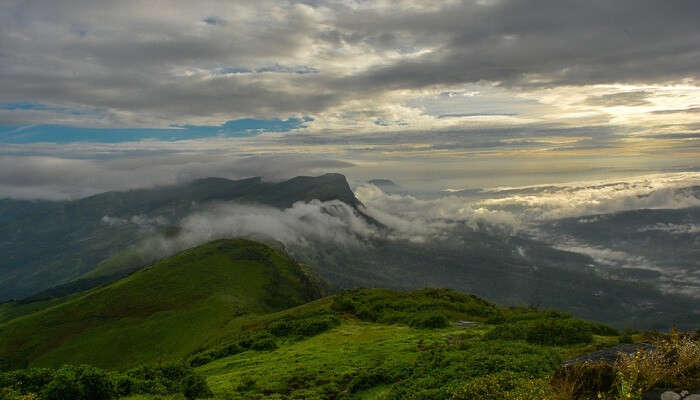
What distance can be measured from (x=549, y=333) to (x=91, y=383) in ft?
102

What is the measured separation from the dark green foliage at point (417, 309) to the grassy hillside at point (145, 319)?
1642 inches

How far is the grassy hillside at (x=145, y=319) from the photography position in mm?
112375

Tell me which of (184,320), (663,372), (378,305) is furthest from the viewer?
(184,320)

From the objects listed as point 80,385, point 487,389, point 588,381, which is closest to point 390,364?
point 487,389

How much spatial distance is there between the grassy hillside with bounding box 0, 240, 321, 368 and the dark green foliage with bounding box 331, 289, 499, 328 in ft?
137

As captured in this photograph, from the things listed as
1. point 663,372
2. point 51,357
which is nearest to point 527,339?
point 663,372

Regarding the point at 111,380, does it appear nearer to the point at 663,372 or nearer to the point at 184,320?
the point at 663,372

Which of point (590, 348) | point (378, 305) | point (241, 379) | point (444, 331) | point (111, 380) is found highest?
point (111, 380)

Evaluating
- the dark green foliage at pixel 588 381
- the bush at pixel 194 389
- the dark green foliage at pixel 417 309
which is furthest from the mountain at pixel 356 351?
the dark green foliage at pixel 588 381

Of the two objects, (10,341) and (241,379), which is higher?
(241,379)

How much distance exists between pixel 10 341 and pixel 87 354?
162 ft

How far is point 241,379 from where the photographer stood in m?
28.1

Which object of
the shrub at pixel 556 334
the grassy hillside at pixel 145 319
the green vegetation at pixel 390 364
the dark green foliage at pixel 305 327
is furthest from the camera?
the grassy hillside at pixel 145 319

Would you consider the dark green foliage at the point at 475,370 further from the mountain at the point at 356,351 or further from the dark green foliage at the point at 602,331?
the dark green foliage at the point at 602,331
